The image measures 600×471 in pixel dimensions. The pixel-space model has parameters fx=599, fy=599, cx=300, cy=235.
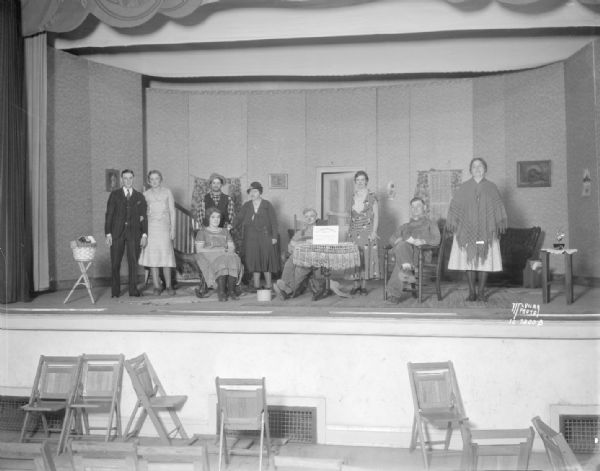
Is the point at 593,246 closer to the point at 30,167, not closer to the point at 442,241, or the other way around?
the point at 442,241

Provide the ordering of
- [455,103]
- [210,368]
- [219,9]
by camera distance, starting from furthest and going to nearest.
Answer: [455,103]
[219,9]
[210,368]

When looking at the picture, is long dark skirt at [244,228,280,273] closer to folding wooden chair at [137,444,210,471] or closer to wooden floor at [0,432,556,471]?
wooden floor at [0,432,556,471]

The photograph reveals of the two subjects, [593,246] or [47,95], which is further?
[47,95]

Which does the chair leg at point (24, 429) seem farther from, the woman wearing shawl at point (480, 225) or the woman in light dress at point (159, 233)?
the woman wearing shawl at point (480, 225)

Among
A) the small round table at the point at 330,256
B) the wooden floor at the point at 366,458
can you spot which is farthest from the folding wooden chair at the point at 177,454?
the small round table at the point at 330,256

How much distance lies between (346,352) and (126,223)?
2.65m

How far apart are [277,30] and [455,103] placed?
298 centimetres

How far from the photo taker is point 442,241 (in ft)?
17.9

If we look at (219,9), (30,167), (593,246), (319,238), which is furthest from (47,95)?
(593,246)

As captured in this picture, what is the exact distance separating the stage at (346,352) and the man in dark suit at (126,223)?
100 centimetres

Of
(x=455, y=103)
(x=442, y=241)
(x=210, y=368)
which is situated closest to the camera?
(x=210, y=368)

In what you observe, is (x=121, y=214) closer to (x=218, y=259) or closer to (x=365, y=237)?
(x=218, y=259)

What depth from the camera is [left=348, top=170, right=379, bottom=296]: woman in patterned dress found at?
18.7 ft

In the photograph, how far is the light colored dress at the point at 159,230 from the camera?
600 cm
